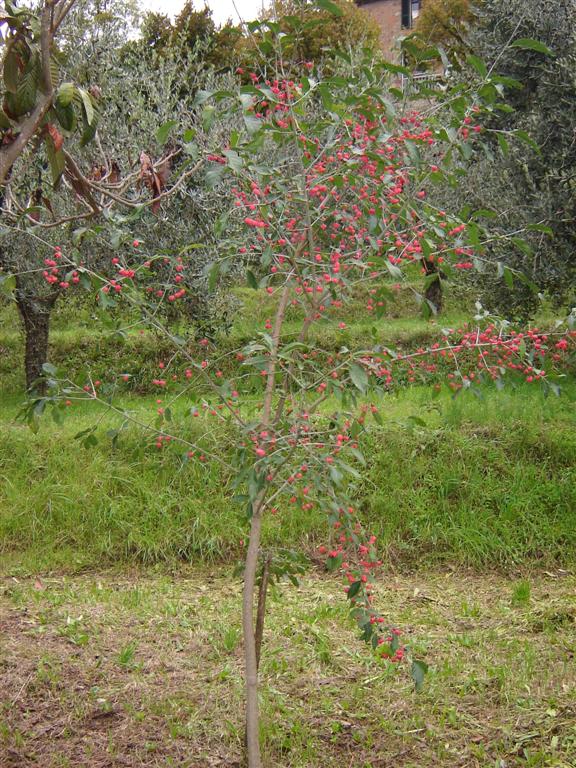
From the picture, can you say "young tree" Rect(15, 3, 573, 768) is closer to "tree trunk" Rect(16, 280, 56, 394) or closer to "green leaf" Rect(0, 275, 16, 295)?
"green leaf" Rect(0, 275, 16, 295)

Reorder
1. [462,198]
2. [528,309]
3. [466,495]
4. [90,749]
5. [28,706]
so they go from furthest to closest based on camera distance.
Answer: [462,198]
[528,309]
[466,495]
[28,706]
[90,749]

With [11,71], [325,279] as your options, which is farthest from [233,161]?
[11,71]

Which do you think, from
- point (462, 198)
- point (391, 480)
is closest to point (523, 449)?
point (391, 480)

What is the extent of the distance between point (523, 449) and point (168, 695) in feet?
14.3

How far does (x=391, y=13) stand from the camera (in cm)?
3173

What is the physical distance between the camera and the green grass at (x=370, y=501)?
6.54 meters

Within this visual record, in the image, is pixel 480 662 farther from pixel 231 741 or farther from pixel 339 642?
pixel 231 741

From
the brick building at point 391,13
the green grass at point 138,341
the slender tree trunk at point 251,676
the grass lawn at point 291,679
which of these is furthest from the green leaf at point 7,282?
the brick building at point 391,13

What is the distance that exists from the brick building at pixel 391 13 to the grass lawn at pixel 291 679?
91.9ft

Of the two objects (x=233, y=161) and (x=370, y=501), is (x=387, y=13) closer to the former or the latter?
(x=370, y=501)

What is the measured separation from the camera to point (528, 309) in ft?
28.6

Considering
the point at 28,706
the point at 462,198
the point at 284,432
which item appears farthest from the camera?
the point at 462,198

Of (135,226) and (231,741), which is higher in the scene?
(135,226)

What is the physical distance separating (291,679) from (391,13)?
107ft
